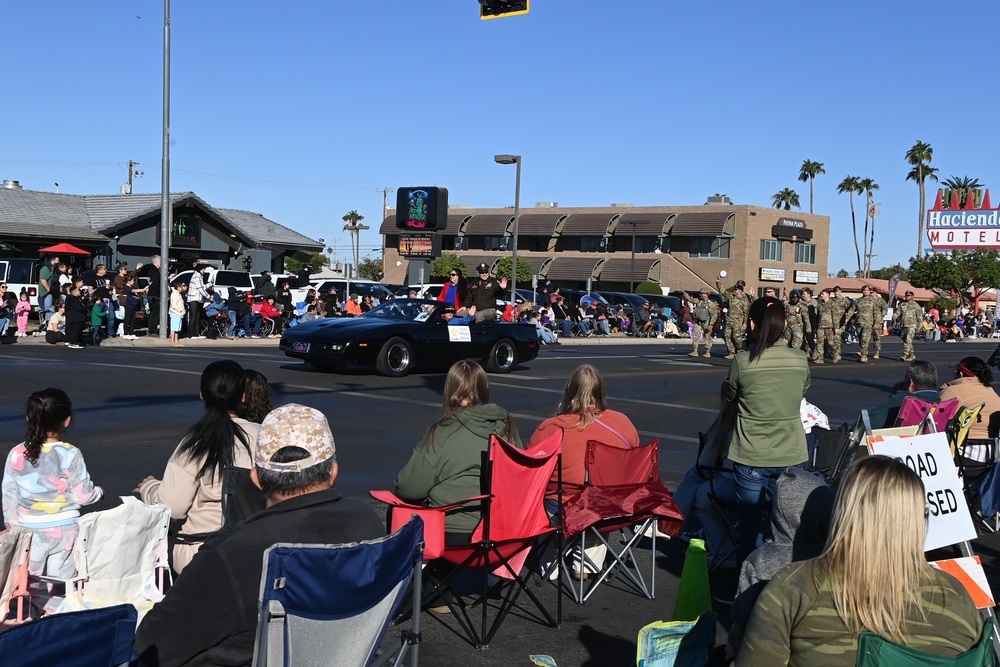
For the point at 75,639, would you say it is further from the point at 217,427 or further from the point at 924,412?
the point at 924,412

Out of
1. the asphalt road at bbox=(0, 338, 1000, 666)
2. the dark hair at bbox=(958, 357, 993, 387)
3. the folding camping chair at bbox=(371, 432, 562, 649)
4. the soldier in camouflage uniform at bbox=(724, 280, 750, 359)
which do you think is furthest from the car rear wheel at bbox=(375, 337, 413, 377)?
the folding camping chair at bbox=(371, 432, 562, 649)

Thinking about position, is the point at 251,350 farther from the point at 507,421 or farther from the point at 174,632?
the point at 174,632

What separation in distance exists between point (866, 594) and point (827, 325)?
26569mm

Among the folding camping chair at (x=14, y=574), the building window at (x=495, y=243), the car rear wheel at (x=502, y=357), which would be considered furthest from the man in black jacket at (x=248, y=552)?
the building window at (x=495, y=243)

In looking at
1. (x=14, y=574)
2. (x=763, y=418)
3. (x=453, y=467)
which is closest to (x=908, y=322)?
(x=763, y=418)

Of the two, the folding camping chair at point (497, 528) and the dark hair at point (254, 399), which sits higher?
the dark hair at point (254, 399)

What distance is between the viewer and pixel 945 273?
8200 cm

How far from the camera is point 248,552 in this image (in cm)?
356

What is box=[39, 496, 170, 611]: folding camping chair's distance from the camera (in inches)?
181

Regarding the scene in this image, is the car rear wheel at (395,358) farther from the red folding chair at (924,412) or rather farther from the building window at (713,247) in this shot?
the building window at (713,247)

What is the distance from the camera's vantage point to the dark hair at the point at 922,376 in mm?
9241

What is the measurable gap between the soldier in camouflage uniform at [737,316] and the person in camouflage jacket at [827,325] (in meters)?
2.99

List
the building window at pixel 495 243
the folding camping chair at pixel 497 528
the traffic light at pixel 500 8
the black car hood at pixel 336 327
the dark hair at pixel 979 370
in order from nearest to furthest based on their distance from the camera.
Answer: the folding camping chair at pixel 497 528 < the dark hair at pixel 979 370 < the traffic light at pixel 500 8 < the black car hood at pixel 336 327 < the building window at pixel 495 243

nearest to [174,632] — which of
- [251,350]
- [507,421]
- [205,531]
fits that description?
[205,531]
